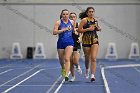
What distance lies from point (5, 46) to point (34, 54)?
174 cm

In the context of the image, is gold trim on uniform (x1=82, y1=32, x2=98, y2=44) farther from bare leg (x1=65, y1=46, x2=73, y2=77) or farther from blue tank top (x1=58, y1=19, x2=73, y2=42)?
bare leg (x1=65, y1=46, x2=73, y2=77)

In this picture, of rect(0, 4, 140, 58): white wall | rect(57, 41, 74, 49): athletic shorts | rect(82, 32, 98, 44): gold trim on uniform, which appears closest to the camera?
rect(57, 41, 74, 49): athletic shorts

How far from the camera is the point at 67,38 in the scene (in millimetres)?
10328

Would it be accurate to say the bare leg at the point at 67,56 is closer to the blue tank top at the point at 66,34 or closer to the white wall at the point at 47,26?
the blue tank top at the point at 66,34

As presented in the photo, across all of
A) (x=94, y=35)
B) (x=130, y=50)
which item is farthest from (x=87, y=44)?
(x=130, y=50)

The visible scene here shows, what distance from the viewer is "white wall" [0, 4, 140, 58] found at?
21719 millimetres

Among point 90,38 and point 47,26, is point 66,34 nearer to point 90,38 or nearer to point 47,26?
point 90,38

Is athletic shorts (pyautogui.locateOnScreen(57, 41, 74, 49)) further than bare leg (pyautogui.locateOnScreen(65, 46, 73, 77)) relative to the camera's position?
Yes

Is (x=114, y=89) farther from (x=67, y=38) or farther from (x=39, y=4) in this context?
(x=39, y=4)

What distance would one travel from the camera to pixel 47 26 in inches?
867

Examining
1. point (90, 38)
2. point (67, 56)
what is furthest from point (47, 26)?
point (67, 56)

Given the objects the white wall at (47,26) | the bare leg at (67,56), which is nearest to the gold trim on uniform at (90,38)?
the bare leg at (67,56)

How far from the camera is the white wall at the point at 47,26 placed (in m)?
21.7

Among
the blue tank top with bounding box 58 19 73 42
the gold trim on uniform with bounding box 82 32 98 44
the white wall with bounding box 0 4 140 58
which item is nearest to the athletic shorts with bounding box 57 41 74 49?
the blue tank top with bounding box 58 19 73 42
